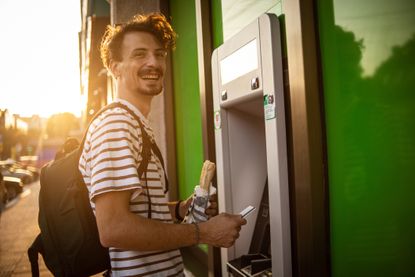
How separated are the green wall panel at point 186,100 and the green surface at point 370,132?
6.69 ft

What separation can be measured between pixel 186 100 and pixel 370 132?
2.71 m

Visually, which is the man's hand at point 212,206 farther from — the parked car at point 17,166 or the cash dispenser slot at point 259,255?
the parked car at point 17,166

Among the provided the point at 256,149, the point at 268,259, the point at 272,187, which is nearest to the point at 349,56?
the point at 272,187

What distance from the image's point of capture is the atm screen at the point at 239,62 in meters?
1.98

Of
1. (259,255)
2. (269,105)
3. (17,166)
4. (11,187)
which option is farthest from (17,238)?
(17,166)

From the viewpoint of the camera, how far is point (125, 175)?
4.21ft

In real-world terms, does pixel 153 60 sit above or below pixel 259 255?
above

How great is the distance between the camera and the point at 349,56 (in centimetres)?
153

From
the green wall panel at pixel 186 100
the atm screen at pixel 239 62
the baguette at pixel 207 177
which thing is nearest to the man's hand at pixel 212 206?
the baguette at pixel 207 177

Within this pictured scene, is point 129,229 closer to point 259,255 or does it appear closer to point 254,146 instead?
point 259,255

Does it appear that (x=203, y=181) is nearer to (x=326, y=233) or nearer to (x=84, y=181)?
(x=84, y=181)

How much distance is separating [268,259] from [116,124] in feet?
3.92

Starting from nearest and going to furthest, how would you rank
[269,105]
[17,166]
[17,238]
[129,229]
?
[129,229]
[269,105]
[17,238]
[17,166]

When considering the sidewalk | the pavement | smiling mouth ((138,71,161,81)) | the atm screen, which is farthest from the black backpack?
the sidewalk
